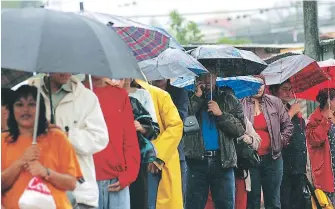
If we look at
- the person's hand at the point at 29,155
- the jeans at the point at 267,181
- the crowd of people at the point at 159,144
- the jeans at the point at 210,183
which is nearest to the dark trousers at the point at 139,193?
the crowd of people at the point at 159,144

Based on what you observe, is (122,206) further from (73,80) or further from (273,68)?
(273,68)

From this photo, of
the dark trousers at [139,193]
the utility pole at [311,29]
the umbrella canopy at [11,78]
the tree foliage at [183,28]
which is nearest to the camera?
the umbrella canopy at [11,78]

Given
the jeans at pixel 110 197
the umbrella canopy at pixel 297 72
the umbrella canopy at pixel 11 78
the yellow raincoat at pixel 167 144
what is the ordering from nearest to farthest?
the umbrella canopy at pixel 11 78 < the jeans at pixel 110 197 < the yellow raincoat at pixel 167 144 < the umbrella canopy at pixel 297 72

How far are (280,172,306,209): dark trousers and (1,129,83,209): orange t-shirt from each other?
5.17 metres

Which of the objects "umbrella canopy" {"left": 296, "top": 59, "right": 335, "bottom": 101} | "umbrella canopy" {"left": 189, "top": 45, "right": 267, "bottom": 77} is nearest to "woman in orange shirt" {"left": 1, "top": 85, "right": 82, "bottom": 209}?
"umbrella canopy" {"left": 189, "top": 45, "right": 267, "bottom": 77}

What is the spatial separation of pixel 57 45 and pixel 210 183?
4.03 meters

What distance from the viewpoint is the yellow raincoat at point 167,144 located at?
Answer: 7055mm

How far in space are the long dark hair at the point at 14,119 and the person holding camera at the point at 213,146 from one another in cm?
336

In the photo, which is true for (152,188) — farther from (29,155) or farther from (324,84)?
(324,84)

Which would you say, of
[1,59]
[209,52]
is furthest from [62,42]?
[209,52]

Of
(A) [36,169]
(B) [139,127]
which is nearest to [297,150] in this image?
(B) [139,127]

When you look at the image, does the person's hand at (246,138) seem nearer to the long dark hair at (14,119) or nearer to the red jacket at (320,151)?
the red jacket at (320,151)

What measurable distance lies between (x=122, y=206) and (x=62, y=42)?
169 centimetres

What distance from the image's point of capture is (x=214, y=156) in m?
7.92
